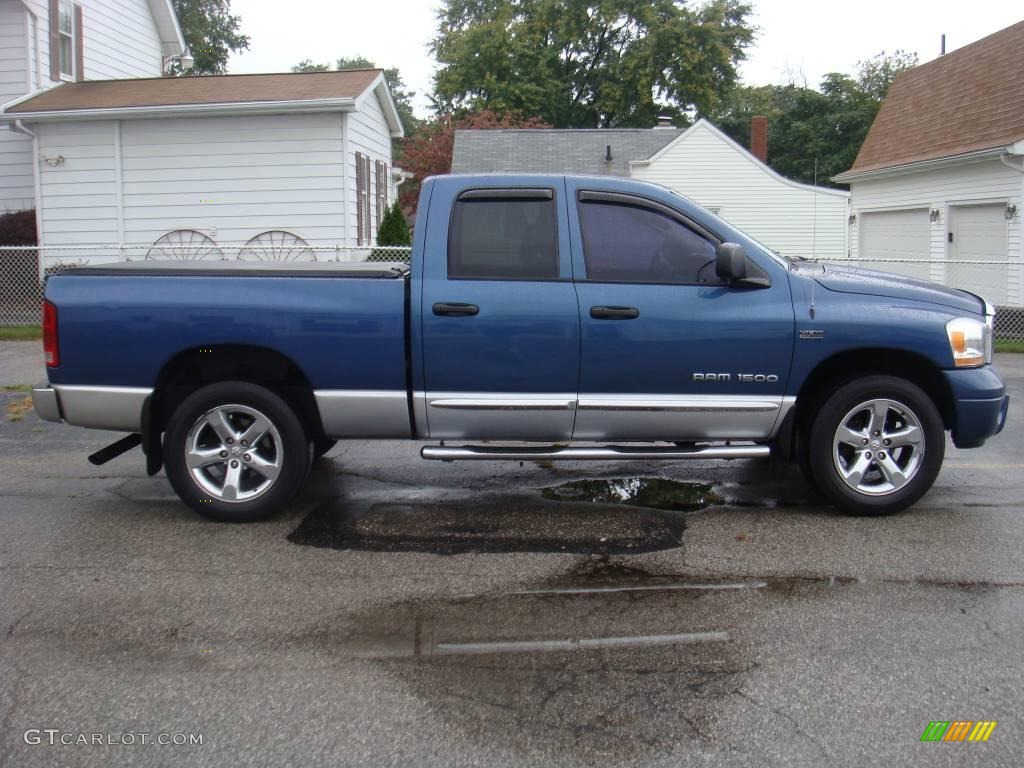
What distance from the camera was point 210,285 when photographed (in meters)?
5.93

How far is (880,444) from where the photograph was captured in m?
6.04

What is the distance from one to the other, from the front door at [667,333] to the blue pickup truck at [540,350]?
0.04ft

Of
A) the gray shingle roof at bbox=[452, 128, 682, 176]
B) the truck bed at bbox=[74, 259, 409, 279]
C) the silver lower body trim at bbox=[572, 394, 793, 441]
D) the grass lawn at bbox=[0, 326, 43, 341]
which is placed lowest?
the silver lower body trim at bbox=[572, 394, 793, 441]

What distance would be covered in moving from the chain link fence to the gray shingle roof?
1331 cm

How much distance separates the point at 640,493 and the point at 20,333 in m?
11.6

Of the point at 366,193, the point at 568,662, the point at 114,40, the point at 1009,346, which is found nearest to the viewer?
the point at 568,662

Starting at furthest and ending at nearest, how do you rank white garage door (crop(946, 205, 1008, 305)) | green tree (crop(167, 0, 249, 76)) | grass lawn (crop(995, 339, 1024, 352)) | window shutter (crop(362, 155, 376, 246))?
green tree (crop(167, 0, 249, 76)) < window shutter (crop(362, 155, 376, 246)) < white garage door (crop(946, 205, 1008, 305)) < grass lawn (crop(995, 339, 1024, 352))

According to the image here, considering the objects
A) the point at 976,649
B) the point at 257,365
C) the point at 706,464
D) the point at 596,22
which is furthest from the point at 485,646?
the point at 596,22

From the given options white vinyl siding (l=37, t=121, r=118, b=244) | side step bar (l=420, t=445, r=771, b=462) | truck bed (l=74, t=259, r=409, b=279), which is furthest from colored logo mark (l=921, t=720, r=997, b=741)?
white vinyl siding (l=37, t=121, r=118, b=244)

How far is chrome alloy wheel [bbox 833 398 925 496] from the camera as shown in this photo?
600cm

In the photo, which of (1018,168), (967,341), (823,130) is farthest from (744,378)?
(823,130)

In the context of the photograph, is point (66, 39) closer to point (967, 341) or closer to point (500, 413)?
point (500, 413)

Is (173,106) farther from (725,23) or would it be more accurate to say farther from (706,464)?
(725,23)

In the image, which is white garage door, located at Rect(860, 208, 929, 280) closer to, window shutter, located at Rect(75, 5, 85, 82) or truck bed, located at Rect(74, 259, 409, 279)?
truck bed, located at Rect(74, 259, 409, 279)
